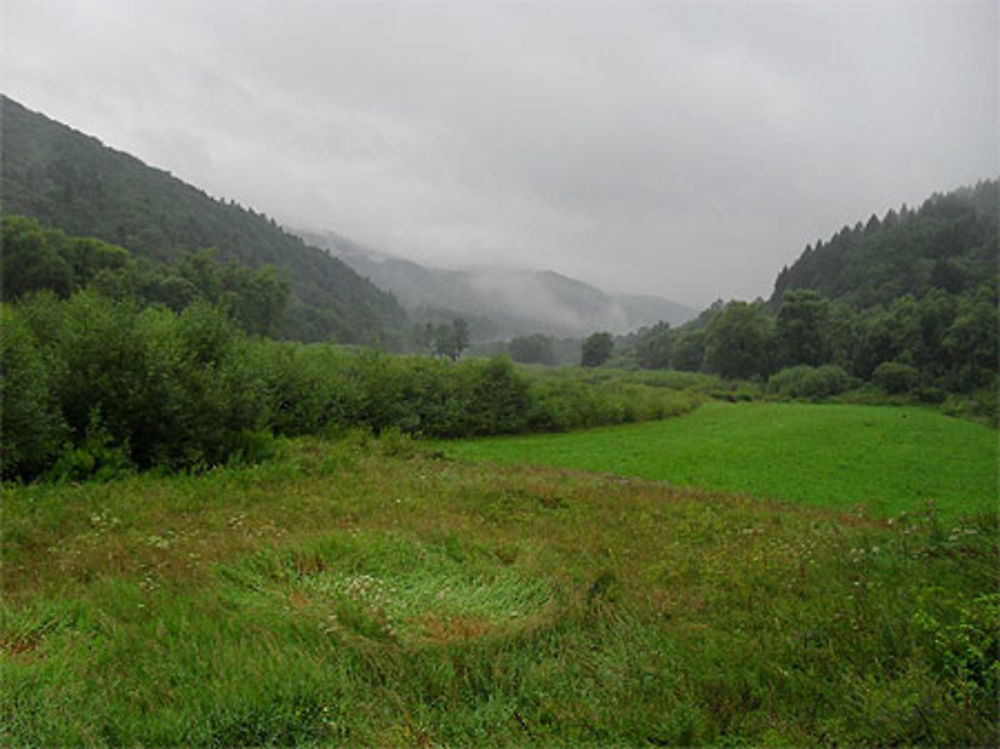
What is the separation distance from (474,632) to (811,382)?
8551cm

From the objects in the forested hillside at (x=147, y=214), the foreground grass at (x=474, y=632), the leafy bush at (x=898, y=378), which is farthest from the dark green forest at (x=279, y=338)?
the foreground grass at (x=474, y=632)

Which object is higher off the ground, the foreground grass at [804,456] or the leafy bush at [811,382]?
the leafy bush at [811,382]

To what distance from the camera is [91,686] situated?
12.8 ft

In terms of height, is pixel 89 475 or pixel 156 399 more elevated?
pixel 156 399

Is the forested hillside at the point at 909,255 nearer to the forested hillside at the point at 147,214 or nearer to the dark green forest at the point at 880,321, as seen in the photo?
the dark green forest at the point at 880,321

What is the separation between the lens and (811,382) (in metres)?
75.9

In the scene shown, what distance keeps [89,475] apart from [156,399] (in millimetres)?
2261

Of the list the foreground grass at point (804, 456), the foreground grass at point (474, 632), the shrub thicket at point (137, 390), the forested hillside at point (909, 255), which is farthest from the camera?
the forested hillside at point (909, 255)

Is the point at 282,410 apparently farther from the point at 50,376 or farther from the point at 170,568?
the point at 170,568

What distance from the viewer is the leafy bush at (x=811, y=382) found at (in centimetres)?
7538

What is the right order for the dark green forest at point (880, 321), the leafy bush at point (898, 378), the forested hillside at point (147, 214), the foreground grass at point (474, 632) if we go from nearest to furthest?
the foreground grass at point (474, 632) → the leafy bush at point (898, 378) → the dark green forest at point (880, 321) → the forested hillside at point (147, 214)

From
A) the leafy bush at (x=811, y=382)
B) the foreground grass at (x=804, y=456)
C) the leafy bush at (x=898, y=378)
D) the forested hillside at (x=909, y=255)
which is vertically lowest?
the foreground grass at (x=804, y=456)

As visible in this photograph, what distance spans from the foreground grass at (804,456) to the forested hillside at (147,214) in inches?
3480

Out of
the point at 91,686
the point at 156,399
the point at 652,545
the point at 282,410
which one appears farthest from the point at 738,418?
the point at 91,686
